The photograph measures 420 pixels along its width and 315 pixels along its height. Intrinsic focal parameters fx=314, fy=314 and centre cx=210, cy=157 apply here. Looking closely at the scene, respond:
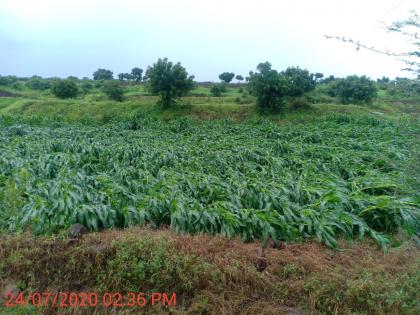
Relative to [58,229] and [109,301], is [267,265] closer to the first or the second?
[109,301]

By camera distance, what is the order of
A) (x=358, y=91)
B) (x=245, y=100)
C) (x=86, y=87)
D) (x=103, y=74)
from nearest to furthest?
1. (x=358, y=91)
2. (x=245, y=100)
3. (x=86, y=87)
4. (x=103, y=74)

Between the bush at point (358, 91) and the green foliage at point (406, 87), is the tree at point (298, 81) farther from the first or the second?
the green foliage at point (406, 87)

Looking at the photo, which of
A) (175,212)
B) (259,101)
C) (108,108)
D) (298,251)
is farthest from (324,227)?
(108,108)

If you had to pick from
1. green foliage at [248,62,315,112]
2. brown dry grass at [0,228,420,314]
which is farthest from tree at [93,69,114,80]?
brown dry grass at [0,228,420,314]

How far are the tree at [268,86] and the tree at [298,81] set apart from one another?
1.10 ft

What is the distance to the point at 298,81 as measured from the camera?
14688 millimetres

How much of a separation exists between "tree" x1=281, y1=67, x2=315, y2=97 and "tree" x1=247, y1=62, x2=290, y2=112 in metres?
0.34

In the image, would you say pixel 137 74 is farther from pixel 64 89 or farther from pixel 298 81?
pixel 298 81

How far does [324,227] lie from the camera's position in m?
3.31

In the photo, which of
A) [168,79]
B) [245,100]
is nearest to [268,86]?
[245,100]

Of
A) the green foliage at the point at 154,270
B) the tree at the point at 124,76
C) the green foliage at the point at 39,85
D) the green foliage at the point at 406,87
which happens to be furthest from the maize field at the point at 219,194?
the tree at the point at 124,76

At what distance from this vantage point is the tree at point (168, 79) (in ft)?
48.3

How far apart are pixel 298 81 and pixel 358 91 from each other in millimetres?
4377

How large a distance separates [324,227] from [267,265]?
87 centimetres
